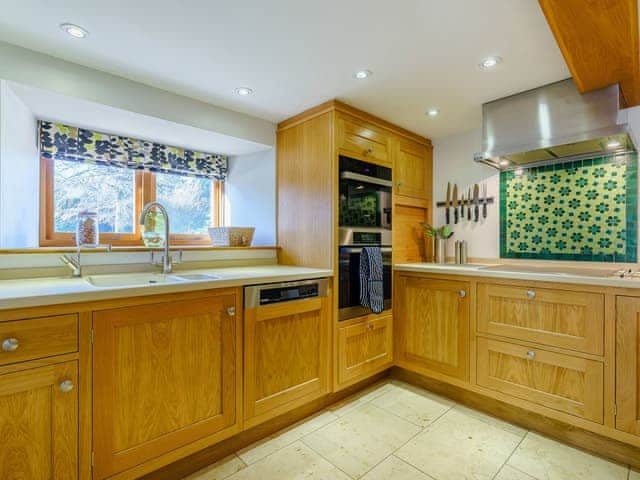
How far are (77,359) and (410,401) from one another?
1982 mm

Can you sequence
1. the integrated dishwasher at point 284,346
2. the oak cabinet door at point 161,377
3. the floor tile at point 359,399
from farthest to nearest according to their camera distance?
the floor tile at point 359,399 < the integrated dishwasher at point 284,346 < the oak cabinet door at point 161,377

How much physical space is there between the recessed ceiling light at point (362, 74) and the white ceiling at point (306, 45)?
35mm

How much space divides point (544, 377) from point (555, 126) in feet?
4.80

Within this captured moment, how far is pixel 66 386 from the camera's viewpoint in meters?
1.19

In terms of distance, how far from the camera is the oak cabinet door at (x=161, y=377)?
4.23 feet

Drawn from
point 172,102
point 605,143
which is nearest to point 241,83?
point 172,102

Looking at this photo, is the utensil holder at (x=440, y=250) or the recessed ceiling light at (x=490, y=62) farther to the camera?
the utensil holder at (x=440, y=250)

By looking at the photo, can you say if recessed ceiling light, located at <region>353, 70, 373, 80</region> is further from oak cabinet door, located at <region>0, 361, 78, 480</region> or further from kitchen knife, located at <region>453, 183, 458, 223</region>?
oak cabinet door, located at <region>0, 361, 78, 480</region>

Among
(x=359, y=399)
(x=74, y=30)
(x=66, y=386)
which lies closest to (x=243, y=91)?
(x=74, y=30)

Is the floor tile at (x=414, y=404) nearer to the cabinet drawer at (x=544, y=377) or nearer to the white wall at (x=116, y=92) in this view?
the cabinet drawer at (x=544, y=377)

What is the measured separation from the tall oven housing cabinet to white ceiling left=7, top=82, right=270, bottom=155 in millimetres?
465

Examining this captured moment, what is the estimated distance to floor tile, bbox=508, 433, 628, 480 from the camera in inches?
60.4

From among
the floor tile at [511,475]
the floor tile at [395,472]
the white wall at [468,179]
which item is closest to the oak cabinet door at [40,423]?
the floor tile at [395,472]

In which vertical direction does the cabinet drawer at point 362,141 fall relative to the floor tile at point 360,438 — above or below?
above
